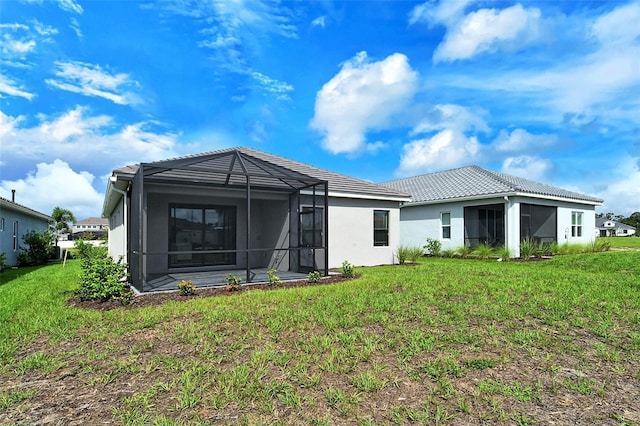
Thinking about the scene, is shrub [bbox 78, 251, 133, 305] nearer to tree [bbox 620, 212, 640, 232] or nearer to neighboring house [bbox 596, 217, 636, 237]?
neighboring house [bbox 596, 217, 636, 237]

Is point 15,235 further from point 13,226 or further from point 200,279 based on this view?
point 200,279

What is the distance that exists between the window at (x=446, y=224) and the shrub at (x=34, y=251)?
70.1 ft

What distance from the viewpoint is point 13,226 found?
18.1 meters

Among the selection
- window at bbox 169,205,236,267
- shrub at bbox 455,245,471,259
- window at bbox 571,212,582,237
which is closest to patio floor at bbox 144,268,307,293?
window at bbox 169,205,236,267

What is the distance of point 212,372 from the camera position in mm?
3910

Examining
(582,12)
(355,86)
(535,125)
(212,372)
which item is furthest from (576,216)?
(212,372)

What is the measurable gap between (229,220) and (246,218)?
6.39 ft

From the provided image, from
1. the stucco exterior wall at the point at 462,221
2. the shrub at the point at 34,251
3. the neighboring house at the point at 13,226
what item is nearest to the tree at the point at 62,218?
the neighboring house at the point at 13,226

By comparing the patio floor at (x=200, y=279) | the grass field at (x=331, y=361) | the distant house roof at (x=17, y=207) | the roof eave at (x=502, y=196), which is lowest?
the grass field at (x=331, y=361)

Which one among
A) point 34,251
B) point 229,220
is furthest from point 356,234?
Answer: point 34,251

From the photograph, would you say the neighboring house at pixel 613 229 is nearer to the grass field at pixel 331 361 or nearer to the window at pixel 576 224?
the window at pixel 576 224

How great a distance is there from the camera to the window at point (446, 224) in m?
19.0

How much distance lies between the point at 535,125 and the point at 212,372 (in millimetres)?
18399

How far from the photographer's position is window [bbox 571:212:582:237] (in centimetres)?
2070
